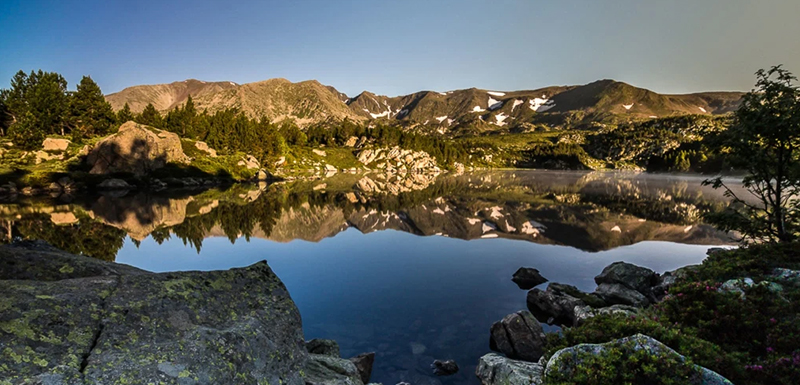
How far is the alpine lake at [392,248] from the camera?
16625mm

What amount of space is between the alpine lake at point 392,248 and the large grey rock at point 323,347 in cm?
173

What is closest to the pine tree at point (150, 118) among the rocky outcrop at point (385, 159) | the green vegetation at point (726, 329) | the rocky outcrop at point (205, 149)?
the rocky outcrop at point (205, 149)

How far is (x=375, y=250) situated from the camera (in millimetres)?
31344

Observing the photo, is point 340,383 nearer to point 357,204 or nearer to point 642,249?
point 642,249

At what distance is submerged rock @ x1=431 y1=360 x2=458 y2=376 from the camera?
43.1 ft

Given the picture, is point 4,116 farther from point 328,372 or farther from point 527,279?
point 527,279

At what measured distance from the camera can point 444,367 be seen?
13.2m

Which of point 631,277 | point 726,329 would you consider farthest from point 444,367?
point 631,277

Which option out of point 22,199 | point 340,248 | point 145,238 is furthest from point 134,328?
point 22,199

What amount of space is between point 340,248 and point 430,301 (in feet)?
47.5

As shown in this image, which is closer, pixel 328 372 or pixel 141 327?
pixel 141 327

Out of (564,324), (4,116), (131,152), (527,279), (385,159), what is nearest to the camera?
(564,324)

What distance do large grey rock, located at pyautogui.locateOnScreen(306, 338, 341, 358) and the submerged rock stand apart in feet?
13.1

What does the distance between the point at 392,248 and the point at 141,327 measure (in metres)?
26.6
